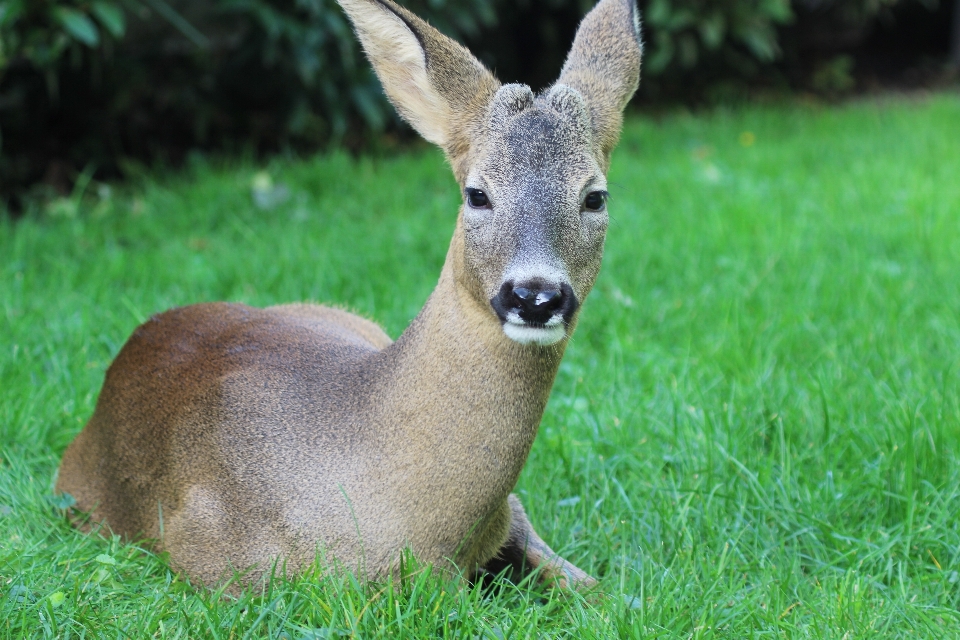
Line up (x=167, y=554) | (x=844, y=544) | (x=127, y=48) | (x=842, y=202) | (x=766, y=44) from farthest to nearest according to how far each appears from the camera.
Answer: (x=766, y=44)
(x=127, y=48)
(x=842, y=202)
(x=844, y=544)
(x=167, y=554)

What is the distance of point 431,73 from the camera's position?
2541 millimetres

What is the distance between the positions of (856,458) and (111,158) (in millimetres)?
4538

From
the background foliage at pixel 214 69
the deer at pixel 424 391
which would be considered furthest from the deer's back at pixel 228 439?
the background foliage at pixel 214 69

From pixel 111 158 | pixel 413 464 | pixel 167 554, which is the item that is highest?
pixel 413 464

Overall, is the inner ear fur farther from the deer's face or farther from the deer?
the deer's face

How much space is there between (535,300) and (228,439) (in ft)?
2.79

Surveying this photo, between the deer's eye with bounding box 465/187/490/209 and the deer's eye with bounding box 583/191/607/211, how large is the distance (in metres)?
0.21

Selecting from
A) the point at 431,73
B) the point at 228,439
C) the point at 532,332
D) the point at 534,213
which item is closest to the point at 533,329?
the point at 532,332

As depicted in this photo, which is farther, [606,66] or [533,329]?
[606,66]

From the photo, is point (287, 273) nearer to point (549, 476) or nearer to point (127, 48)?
point (549, 476)

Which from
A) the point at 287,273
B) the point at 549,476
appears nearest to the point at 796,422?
the point at 549,476

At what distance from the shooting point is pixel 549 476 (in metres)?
3.07

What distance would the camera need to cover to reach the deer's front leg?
2615 mm

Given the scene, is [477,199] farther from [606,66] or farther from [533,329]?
[606,66]
